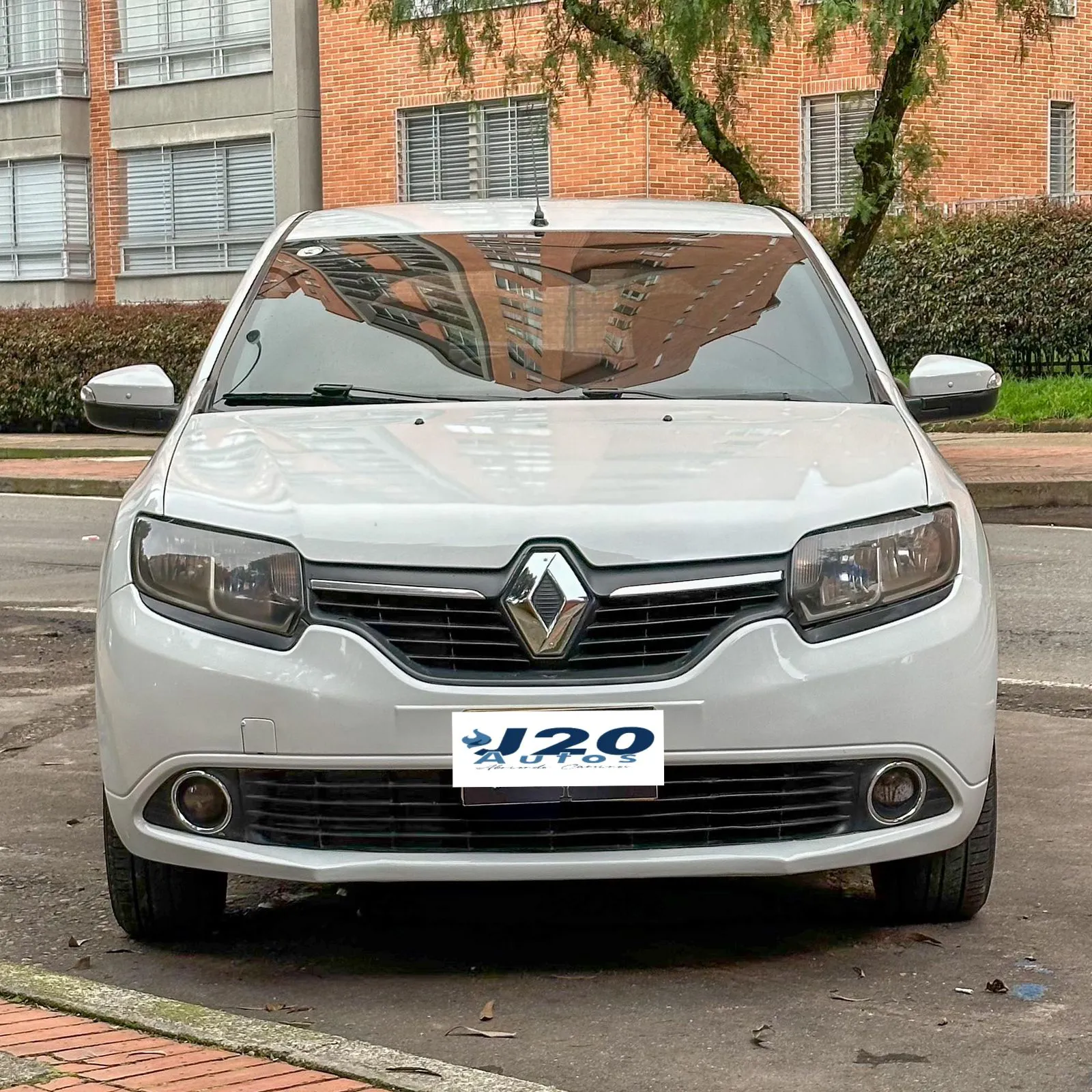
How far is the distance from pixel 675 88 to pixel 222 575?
12.7 metres

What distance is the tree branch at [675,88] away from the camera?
633 inches

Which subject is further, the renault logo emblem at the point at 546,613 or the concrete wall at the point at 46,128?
the concrete wall at the point at 46,128

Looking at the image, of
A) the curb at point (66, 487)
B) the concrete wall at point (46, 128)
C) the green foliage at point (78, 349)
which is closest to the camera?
the curb at point (66, 487)

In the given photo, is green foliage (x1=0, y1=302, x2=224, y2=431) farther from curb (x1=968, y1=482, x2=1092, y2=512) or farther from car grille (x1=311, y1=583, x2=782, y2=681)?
car grille (x1=311, y1=583, x2=782, y2=681)

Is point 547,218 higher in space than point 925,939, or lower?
higher

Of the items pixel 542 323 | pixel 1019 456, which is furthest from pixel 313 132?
pixel 542 323

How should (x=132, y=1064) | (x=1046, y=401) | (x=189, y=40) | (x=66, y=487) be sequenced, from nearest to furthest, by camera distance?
1. (x=132, y=1064)
2. (x=66, y=487)
3. (x=1046, y=401)
4. (x=189, y=40)

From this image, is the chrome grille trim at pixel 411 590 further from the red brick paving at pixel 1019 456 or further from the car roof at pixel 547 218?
the red brick paving at pixel 1019 456

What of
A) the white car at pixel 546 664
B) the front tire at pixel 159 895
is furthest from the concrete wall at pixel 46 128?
the front tire at pixel 159 895

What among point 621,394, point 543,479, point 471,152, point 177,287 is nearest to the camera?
point 543,479

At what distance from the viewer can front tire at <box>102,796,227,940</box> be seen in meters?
4.49

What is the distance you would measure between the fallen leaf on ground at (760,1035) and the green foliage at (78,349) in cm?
2311

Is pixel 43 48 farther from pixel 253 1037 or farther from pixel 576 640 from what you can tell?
pixel 253 1037

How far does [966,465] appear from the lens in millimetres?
16672
